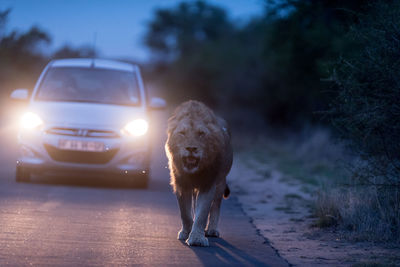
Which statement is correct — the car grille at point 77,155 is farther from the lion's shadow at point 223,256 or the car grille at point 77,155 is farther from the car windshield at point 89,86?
the lion's shadow at point 223,256

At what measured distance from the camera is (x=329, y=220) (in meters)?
9.20

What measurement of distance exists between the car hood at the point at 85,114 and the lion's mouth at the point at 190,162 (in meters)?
4.82

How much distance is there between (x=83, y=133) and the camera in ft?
39.4

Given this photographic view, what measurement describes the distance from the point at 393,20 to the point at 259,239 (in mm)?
2850

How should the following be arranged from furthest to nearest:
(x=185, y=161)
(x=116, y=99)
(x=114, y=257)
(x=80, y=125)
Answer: (x=116, y=99) < (x=80, y=125) < (x=185, y=161) < (x=114, y=257)

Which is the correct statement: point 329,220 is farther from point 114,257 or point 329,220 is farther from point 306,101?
point 306,101

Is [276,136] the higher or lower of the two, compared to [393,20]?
lower

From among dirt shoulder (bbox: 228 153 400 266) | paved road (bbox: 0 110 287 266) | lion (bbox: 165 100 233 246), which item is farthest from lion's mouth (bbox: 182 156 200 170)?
dirt shoulder (bbox: 228 153 400 266)

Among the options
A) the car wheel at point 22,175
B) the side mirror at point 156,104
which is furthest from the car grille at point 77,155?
the side mirror at point 156,104

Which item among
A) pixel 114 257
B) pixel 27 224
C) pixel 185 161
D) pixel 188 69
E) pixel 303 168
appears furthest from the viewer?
pixel 188 69

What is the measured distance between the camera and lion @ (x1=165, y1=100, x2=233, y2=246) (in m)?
7.44

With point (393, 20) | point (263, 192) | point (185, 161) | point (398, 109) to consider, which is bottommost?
point (263, 192)

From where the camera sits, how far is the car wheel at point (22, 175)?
12.2 m

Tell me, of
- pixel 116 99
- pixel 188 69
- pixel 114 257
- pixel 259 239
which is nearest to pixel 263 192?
pixel 116 99
